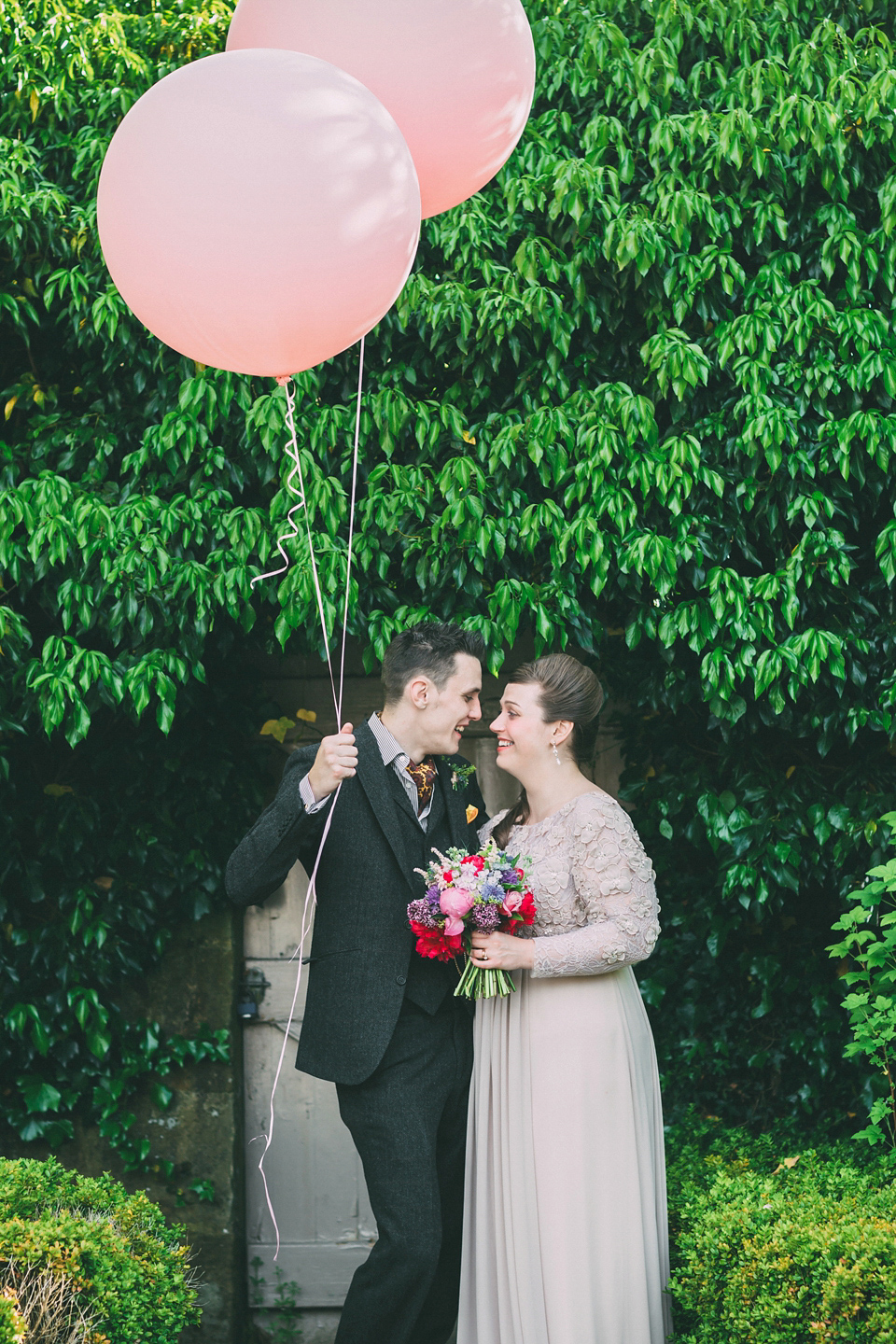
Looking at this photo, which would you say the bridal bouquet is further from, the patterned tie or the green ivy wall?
the green ivy wall

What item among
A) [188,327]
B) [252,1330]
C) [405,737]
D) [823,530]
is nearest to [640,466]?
[823,530]

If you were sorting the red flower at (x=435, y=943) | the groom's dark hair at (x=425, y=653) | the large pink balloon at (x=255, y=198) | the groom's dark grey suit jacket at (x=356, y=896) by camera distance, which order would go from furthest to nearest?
the groom's dark hair at (x=425, y=653), the groom's dark grey suit jacket at (x=356, y=896), the red flower at (x=435, y=943), the large pink balloon at (x=255, y=198)

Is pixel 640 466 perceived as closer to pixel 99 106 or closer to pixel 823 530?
pixel 823 530

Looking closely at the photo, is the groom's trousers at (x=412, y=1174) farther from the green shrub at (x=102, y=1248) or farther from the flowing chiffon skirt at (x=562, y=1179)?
the green shrub at (x=102, y=1248)

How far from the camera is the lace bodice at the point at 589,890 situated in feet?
9.17

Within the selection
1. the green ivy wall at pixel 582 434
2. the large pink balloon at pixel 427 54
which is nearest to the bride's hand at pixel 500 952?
the green ivy wall at pixel 582 434

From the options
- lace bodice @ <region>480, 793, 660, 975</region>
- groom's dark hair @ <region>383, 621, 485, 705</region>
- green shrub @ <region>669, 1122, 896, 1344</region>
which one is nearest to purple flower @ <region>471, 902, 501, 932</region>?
lace bodice @ <region>480, 793, 660, 975</region>

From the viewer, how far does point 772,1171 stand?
3.51m

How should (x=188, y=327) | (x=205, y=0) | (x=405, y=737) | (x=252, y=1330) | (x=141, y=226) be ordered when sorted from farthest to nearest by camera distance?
1. (x=252, y=1330)
2. (x=205, y=0)
3. (x=405, y=737)
4. (x=188, y=327)
5. (x=141, y=226)

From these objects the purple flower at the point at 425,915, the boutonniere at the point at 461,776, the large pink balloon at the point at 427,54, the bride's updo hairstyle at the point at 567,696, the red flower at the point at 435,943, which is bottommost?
the red flower at the point at 435,943

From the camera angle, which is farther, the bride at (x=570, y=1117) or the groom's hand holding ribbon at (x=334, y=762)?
the bride at (x=570, y=1117)

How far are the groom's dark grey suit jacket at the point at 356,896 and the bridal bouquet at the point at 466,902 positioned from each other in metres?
0.17

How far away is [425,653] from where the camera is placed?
122 inches

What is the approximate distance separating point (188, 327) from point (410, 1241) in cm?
230
